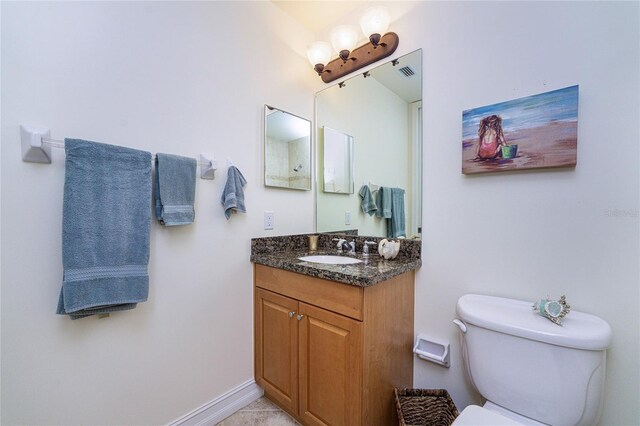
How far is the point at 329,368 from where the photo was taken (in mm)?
1164

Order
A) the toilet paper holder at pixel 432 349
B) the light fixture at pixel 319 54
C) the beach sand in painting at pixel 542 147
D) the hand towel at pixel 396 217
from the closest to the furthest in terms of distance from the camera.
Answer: the beach sand in painting at pixel 542 147, the toilet paper holder at pixel 432 349, the hand towel at pixel 396 217, the light fixture at pixel 319 54

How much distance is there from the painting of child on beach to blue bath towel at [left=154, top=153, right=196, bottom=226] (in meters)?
1.37

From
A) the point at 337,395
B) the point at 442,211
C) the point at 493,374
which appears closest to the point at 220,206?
the point at 337,395

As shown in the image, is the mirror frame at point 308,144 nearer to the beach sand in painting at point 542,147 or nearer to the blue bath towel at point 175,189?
the blue bath towel at point 175,189

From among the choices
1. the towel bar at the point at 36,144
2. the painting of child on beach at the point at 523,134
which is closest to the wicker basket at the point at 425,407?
the painting of child on beach at the point at 523,134

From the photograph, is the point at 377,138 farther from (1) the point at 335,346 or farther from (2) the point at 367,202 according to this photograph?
(1) the point at 335,346

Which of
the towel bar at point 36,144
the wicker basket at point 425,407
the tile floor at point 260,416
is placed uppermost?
the towel bar at point 36,144

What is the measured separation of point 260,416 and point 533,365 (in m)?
1.38

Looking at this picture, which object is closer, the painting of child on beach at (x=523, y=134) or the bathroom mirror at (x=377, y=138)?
the painting of child on beach at (x=523, y=134)

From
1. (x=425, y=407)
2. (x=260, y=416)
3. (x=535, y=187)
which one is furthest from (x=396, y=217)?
(x=260, y=416)

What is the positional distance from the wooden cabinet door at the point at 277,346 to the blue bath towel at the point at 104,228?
2.11 ft

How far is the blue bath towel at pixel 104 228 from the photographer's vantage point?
0.94 meters

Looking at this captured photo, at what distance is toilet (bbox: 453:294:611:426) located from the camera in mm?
842

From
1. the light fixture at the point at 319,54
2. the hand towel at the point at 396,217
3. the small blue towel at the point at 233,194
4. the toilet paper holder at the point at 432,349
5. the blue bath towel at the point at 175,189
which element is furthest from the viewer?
the light fixture at the point at 319,54
